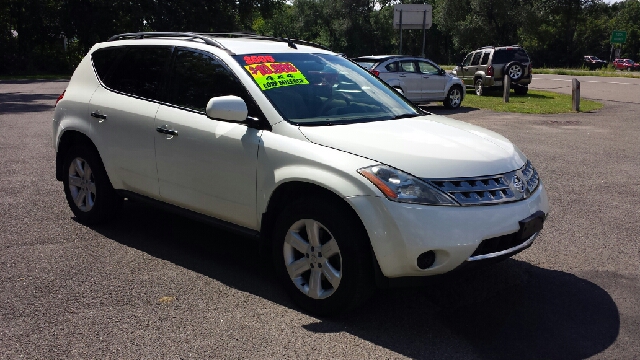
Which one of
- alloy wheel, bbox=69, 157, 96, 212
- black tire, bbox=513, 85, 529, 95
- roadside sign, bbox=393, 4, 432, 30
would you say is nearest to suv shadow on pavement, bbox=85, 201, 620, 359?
alloy wheel, bbox=69, 157, 96, 212

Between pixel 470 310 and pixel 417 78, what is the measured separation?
1516cm

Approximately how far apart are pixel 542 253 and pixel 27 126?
38.2 ft

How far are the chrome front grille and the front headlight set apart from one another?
0.05m

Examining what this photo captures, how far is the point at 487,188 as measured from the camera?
12.6ft

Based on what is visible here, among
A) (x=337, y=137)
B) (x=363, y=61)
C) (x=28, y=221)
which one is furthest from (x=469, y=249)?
(x=363, y=61)

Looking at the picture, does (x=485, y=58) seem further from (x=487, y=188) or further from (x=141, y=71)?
(x=487, y=188)

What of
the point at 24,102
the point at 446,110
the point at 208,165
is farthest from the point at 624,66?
the point at 208,165

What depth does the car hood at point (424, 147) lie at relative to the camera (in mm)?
3795

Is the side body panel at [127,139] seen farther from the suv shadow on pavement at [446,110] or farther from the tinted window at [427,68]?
the tinted window at [427,68]

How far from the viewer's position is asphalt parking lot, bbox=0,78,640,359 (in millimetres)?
3625

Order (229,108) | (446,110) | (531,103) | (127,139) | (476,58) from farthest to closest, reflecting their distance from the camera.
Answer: (476,58) → (531,103) → (446,110) → (127,139) → (229,108)

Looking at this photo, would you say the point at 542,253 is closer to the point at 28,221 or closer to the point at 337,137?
the point at 337,137

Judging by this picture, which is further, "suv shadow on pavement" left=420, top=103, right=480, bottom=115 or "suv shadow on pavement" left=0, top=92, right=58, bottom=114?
"suv shadow on pavement" left=420, top=103, right=480, bottom=115

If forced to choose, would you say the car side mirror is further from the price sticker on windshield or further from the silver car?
the silver car
